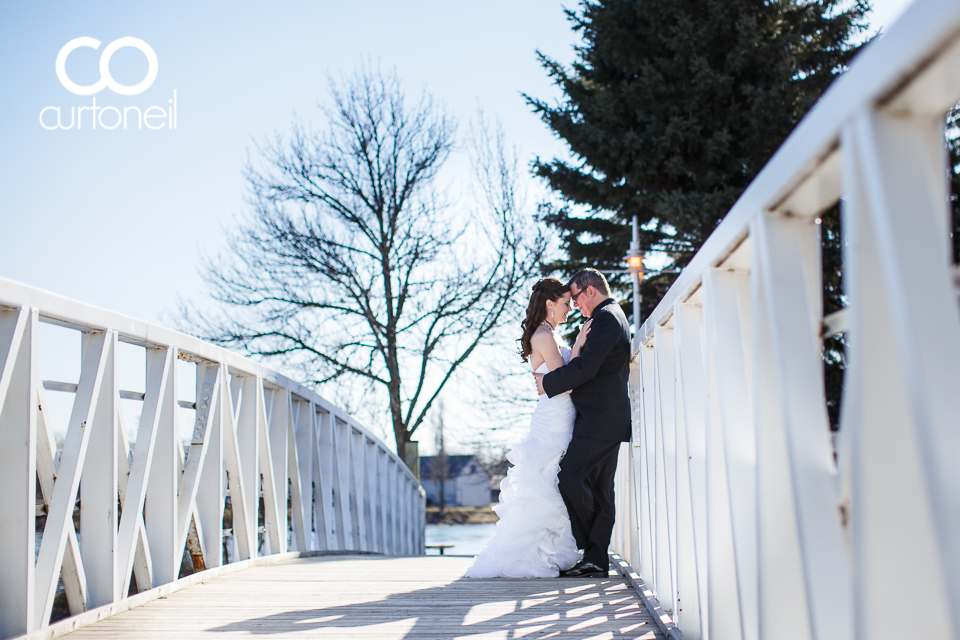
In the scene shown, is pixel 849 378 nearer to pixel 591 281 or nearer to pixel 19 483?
pixel 19 483

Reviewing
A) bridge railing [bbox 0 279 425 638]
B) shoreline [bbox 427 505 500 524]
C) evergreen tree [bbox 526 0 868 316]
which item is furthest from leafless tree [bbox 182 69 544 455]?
shoreline [bbox 427 505 500 524]

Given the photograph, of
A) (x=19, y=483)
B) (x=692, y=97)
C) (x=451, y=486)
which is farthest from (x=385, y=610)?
(x=451, y=486)

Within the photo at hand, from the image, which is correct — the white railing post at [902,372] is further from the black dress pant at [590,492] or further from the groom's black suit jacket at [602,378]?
the black dress pant at [590,492]

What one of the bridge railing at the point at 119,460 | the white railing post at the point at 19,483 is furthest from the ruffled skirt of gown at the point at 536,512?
the white railing post at the point at 19,483

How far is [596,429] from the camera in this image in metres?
4.34

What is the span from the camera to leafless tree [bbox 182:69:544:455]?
17.1m

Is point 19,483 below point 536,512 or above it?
above

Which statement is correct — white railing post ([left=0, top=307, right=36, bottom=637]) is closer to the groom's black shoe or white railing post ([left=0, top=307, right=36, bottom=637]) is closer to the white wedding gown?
the white wedding gown

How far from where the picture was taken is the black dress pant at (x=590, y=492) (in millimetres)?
4328

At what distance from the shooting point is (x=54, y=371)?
2.78 meters

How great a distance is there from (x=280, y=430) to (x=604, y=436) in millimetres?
2482

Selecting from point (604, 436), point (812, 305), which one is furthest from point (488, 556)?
point (812, 305)

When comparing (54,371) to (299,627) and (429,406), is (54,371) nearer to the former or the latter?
(299,627)

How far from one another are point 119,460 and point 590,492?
8.02 ft
